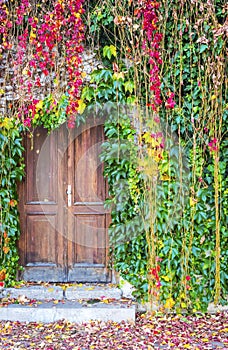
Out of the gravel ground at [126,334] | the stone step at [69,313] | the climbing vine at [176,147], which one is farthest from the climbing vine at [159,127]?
the stone step at [69,313]

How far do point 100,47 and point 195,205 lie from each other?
1.98m

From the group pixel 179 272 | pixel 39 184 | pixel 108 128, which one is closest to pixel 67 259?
pixel 39 184

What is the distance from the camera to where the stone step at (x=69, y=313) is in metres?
3.68

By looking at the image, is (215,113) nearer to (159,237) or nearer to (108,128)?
(108,128)

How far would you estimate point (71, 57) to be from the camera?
4059 mm

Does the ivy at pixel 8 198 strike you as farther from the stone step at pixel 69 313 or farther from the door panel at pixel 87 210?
the door panel at pixel 87 210

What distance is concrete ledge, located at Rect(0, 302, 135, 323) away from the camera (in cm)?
368

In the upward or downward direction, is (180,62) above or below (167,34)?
below

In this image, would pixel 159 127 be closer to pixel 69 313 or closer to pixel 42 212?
pixel 42 212

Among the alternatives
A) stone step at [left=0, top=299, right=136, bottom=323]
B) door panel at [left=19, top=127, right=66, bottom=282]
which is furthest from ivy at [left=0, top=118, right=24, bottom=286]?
stone step at [left=0, top=299, right=136, bottom=323]

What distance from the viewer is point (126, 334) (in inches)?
134

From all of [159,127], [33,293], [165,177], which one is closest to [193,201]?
[165,177]

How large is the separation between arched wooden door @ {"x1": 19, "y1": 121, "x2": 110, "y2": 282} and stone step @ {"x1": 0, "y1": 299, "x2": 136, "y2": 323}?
0.54 meters

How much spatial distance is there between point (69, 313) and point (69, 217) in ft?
3.46
